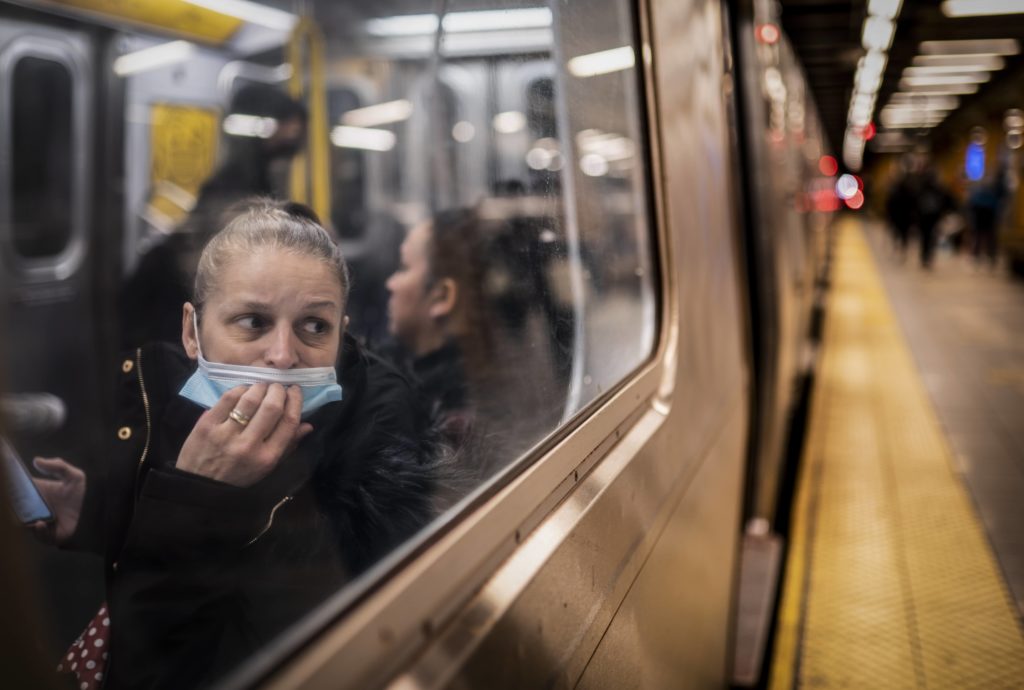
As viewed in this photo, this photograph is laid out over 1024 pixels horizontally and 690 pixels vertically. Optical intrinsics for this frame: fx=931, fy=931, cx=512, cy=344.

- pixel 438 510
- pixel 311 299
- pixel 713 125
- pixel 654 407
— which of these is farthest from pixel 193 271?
pixel 713 125

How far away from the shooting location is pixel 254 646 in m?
0.81

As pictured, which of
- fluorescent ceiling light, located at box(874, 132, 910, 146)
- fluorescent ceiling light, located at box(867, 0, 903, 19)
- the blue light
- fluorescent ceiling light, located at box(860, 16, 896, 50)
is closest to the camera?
fluorescent ceiling light, located at box(867, 0, 903, 19)

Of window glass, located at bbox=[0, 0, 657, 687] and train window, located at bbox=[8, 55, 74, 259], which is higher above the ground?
train window, located at bbox=[8, 55, 74, 259]

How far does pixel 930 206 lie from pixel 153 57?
14045mm

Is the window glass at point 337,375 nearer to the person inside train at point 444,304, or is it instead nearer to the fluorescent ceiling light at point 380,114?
the person inside train at point 444,304

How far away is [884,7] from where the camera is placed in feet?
19.6

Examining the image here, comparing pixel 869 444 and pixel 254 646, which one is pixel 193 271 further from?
pixel 869 444

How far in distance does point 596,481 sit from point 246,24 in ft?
13.2

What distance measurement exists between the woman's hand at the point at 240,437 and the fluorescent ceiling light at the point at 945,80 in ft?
34.6

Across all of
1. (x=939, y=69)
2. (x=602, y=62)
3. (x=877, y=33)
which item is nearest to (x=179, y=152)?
(x=602, y=62)

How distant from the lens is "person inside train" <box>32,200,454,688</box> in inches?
33.6

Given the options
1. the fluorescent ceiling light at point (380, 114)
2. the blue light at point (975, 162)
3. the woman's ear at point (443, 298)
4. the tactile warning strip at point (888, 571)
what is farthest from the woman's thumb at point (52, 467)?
the blue light at point (975, 162)

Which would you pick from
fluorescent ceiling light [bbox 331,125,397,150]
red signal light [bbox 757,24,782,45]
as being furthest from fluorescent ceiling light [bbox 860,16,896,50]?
fluorescent ceiling light [bbox 331,125,397,150]

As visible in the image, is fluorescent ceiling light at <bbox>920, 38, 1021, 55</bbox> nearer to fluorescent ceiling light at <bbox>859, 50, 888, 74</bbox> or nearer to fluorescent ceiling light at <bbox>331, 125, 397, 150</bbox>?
fluorescent ceiling light at <bbox>859, 50, 888, 74</bbox>
